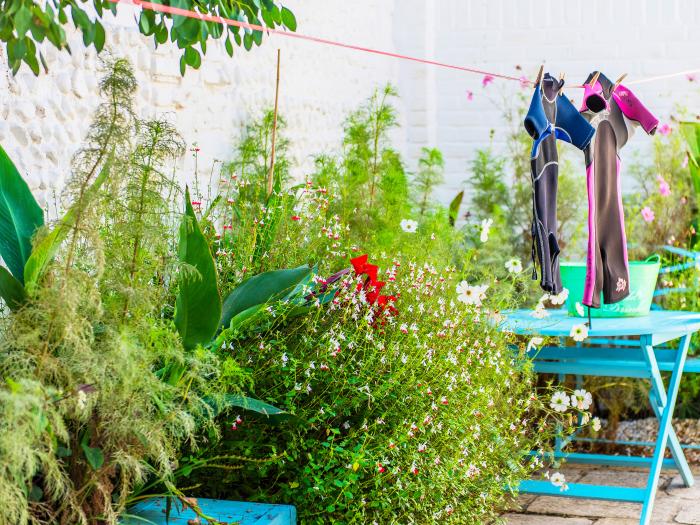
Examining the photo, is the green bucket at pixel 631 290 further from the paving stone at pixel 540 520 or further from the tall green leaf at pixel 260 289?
the tall green leaf at pixel 260 289

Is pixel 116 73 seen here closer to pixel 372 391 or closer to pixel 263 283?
pixel 263 283

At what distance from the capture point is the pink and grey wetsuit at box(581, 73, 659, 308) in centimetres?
320

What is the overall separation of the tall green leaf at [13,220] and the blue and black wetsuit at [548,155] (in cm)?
152

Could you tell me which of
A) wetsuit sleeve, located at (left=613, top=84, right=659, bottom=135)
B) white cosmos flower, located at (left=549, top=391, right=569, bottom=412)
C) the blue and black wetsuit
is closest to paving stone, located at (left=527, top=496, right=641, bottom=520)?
white cosmos flower, located at (left=549, top=391, right=569, bottom=412)

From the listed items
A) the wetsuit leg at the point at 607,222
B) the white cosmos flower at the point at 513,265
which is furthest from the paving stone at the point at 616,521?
the white cosmos flower at the point at 513,265

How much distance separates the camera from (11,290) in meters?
2.22

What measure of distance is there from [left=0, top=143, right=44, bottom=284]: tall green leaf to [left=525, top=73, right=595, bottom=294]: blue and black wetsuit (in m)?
1.52

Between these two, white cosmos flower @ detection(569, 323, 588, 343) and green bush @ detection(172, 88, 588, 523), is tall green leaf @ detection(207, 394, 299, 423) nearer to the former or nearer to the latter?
green bush @ detection(172, 88, 588, 523)

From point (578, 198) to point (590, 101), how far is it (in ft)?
6.41

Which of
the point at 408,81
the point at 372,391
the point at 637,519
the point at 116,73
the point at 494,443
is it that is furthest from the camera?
the point at 408,81

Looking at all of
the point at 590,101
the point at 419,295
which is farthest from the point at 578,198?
the point at 419,295

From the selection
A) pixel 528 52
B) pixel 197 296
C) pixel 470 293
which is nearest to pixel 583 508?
pixel 470 293

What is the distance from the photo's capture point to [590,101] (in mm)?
3232

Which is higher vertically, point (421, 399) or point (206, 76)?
point (206, 76)
